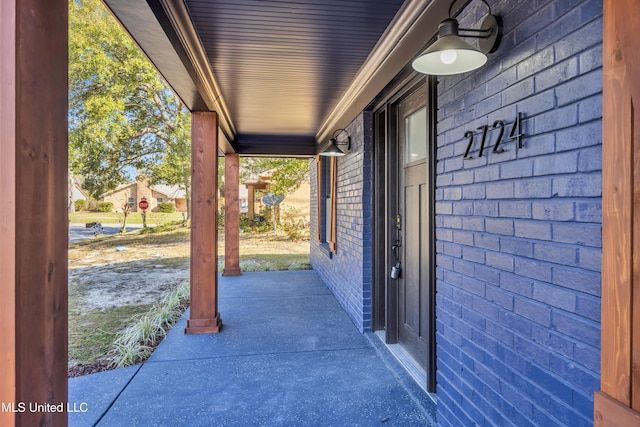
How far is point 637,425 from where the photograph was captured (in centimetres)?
84

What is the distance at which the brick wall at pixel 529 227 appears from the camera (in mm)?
1164

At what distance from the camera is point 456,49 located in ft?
4.82

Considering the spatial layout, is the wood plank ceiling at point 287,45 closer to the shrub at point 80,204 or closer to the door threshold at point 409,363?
the door threshold at point 409,363

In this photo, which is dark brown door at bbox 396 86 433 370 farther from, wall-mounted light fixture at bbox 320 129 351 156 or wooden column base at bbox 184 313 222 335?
wooden column base at bbox 184 313 222 335

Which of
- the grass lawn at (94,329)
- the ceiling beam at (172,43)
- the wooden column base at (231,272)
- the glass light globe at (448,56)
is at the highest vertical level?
the ceiling beam at (172,43)

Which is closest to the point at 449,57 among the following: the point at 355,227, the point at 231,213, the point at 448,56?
the point at 448,56

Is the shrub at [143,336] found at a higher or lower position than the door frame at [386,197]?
lower

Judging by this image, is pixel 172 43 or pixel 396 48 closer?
pixel 172 43

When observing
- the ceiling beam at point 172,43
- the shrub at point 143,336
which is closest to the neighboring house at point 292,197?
the shrub at point 143,336

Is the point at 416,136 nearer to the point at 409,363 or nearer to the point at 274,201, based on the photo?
the point at 409,363

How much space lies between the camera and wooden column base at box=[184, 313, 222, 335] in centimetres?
383

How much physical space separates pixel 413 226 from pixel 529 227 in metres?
1.63

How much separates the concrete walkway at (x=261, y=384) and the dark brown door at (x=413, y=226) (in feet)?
1.06

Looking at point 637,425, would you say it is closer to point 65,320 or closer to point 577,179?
point 577,179
